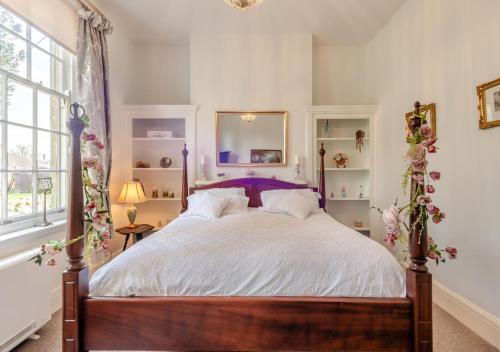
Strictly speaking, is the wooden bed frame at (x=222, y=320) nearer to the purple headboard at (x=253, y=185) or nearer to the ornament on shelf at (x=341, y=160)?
the purple headboard at (x=253, y=185)

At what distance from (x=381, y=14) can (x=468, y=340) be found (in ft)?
11.6

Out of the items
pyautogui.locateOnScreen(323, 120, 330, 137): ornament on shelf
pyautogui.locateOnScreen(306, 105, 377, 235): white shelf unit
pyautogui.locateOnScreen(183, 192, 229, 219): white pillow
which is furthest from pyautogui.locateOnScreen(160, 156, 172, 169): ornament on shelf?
pyautogui.locateOnScreen(323, 120, 330, 137): ornament on shelf

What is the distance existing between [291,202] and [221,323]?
185 centimetres

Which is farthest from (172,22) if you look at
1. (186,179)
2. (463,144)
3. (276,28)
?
(463,144)

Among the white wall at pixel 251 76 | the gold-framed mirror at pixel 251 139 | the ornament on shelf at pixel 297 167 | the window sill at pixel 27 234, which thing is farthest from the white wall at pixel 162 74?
the window sill at pixel 27 234

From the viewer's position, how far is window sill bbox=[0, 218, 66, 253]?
200cm

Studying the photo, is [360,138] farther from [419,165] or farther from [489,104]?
[419,165]

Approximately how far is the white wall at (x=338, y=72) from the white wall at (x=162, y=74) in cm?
205

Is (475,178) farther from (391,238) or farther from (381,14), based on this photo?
(381,14)

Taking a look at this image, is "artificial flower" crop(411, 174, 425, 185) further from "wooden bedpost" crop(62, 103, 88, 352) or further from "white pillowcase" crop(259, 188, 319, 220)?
"wooden bedpost" crop(62, 103, 88, 352)

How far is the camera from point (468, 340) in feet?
6.67

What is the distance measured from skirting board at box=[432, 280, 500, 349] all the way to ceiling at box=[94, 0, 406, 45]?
3173 mm

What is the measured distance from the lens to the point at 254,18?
354cm

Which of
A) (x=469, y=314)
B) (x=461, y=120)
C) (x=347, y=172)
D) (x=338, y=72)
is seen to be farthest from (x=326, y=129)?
(x=469, y=314)
